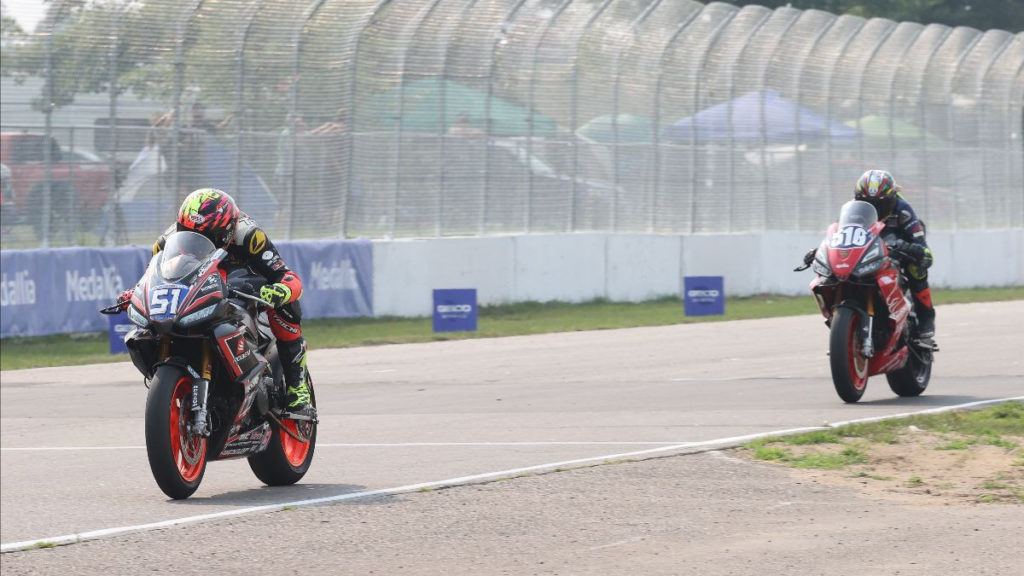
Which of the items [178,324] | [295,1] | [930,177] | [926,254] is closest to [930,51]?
[930,177]

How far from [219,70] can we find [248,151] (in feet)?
4.07

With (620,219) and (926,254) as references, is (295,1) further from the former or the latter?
(926,254)

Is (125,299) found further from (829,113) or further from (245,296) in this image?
(829,113)

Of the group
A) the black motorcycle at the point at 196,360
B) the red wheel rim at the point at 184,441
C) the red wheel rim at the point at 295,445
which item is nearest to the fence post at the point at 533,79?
the red wheel rim at the point at 295,445

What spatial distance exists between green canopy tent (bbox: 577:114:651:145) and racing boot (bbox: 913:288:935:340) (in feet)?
51.4

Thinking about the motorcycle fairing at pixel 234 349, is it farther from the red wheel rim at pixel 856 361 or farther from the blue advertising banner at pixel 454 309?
the blue advertising banner at pixel 454 309

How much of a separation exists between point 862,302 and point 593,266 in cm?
1504

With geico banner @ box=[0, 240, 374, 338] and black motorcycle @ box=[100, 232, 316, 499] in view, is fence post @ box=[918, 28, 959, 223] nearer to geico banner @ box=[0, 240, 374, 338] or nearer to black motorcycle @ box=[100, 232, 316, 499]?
geico banner @ box=[0, 240, 374, 338]

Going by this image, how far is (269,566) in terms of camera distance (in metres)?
6.72

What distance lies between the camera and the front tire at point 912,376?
13.0m

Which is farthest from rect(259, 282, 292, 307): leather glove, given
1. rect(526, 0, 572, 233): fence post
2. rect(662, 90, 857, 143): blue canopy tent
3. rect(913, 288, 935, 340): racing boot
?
rect(662, 90, 857, 143): blue canopy tent

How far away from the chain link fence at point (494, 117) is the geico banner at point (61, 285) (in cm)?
63

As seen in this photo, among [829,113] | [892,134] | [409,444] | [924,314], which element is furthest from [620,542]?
[892,134]

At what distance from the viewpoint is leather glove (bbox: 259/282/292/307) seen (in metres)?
8.61
